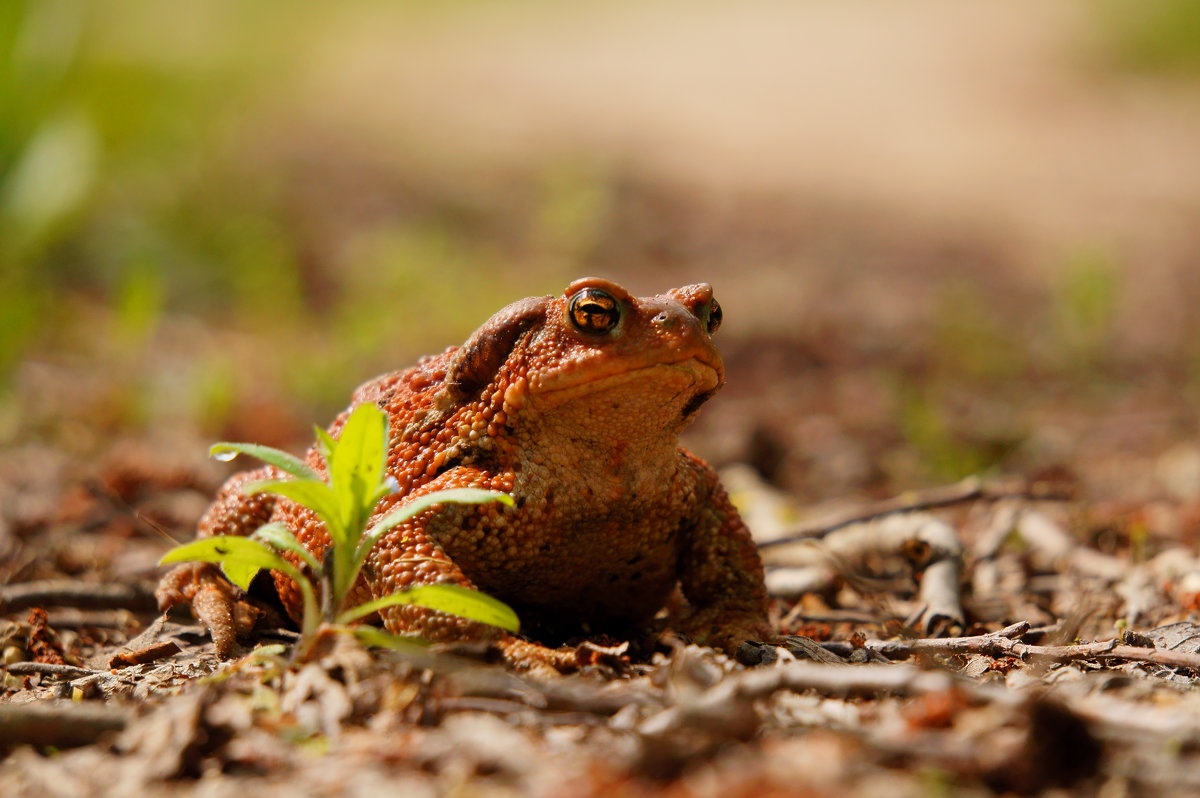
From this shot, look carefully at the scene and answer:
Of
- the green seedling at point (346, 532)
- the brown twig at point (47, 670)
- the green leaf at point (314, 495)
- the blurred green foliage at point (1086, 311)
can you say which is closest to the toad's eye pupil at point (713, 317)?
the green seedling at point (346, 532)

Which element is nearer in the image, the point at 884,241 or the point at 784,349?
the point at 784,349

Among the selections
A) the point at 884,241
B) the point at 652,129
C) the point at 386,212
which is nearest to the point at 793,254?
the point at 884,241

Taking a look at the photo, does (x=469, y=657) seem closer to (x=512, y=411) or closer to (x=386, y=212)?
(x=512, y=411)

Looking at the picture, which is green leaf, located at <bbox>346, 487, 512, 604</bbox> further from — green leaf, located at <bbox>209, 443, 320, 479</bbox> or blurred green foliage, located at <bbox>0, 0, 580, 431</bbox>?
blurred green foliage, located at <bbox>0, 0, 580, 431</bbox>

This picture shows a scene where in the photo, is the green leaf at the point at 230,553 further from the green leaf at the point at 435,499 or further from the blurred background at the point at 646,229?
the blurred background at the point at 646,229

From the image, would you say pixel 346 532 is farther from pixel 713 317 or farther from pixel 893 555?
pixel 893 555

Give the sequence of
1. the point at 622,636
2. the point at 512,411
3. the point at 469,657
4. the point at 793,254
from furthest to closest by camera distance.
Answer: the point at 793,254, the point at 622,636, the point at 512,411, the point at 469,657

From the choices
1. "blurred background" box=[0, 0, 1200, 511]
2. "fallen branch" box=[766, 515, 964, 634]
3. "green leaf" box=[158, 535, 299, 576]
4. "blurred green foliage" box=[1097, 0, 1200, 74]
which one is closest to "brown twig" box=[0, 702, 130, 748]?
"green leaf" box=[158, 535, 299, 576]
